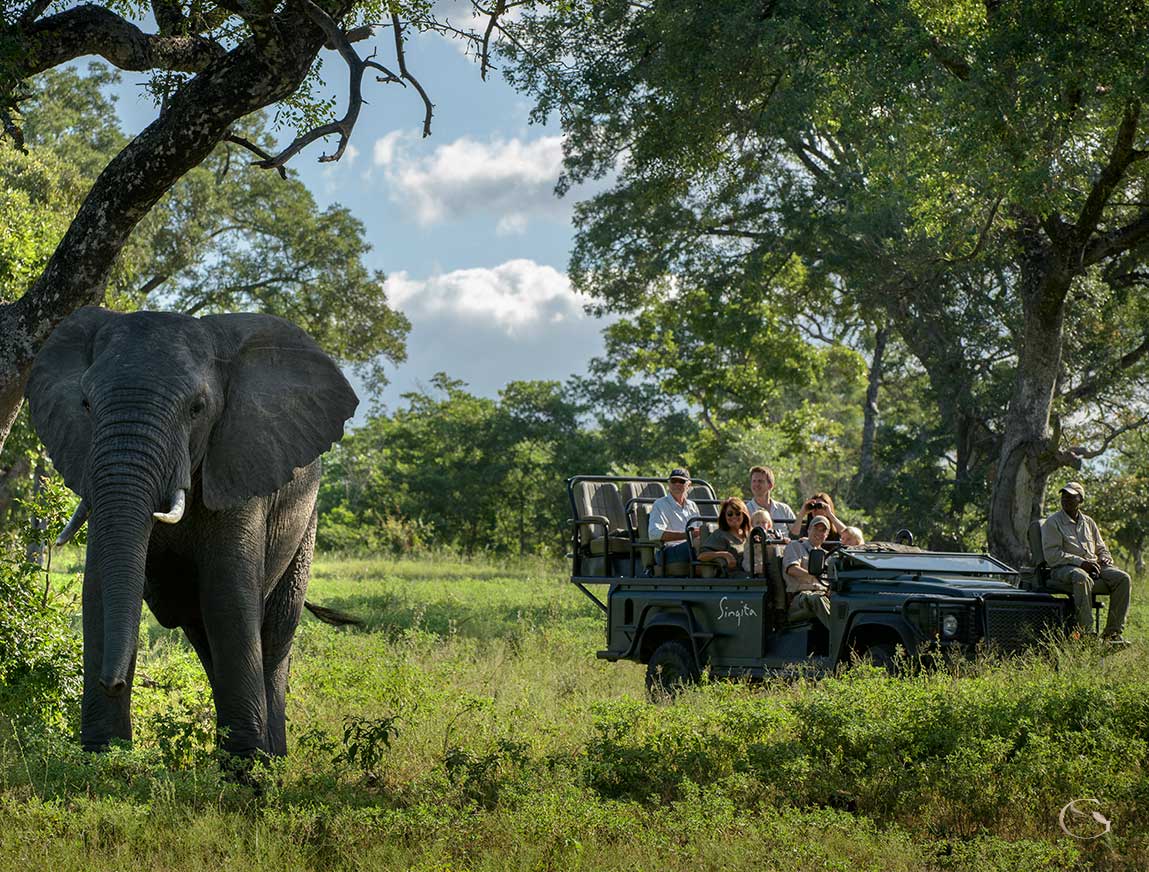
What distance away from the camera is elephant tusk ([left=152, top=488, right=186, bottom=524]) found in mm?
7020

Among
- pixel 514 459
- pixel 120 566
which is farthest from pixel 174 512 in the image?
pixel 514 459

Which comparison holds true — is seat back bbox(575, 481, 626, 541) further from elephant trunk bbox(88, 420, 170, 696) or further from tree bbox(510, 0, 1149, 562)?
elephant trunk bbox(88, 420, 170, 696)

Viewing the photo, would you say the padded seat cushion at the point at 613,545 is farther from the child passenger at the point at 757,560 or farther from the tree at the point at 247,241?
the tree at the point at 247,241

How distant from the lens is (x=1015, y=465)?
1991 centimetres

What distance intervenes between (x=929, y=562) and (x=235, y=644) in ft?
19.3

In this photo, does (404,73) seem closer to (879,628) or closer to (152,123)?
(152,123)

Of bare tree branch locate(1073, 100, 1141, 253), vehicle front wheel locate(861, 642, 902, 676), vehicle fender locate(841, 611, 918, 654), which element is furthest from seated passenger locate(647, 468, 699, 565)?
bare tree branch locate(1073, 100, 1141, 253)

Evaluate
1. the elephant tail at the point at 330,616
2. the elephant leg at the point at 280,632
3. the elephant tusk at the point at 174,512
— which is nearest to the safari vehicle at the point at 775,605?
the elephant tail at the point at 330,616

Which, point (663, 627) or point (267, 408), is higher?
point (267, 408)

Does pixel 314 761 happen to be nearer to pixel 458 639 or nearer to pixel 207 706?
pixel 207 706

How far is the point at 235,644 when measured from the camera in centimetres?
780

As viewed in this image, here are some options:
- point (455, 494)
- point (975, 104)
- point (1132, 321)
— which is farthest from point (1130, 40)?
point (455, 494)

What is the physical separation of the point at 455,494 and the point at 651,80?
24623 mm

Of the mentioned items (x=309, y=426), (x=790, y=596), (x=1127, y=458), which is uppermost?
(x=1127, y=458)
